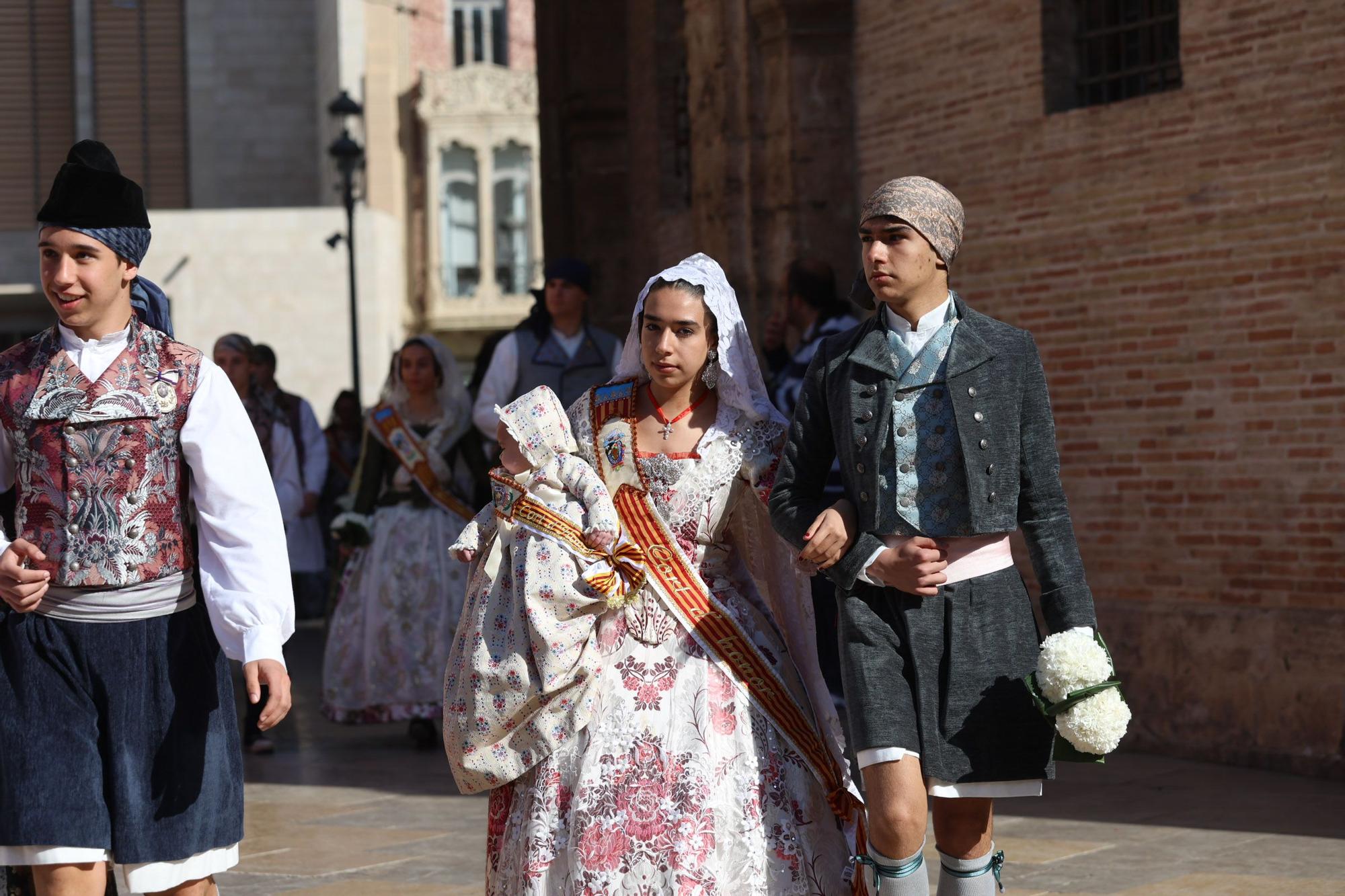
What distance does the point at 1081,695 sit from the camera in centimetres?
438

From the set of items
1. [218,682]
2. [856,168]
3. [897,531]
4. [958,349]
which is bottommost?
[218,682]

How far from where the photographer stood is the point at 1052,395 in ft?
32.1

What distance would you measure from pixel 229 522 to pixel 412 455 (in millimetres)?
5498

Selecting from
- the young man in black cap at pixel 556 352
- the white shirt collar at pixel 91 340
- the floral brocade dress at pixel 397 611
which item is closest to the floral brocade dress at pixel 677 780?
the white shirt collar at pixel 91 340

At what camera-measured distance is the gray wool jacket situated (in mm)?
4594

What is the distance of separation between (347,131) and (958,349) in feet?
53.7

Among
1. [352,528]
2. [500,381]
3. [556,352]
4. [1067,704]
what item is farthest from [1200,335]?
[1067,704]

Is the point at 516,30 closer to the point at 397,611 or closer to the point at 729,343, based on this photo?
the point at 397,611

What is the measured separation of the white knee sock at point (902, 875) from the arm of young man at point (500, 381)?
487cm

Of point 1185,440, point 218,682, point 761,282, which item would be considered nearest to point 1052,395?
point 1185,440

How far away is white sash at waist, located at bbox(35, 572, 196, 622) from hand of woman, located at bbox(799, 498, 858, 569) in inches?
56.8

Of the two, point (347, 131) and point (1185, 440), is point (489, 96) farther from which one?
point (1185, 440)

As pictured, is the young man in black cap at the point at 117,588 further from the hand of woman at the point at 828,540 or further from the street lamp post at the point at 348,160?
the street lamp post at the point at 348,160

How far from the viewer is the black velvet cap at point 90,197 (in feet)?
14.2
